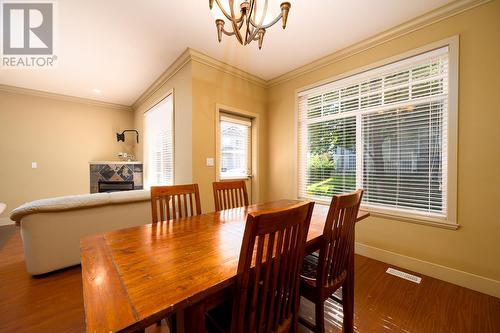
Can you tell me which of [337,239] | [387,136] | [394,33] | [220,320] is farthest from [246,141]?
[220,320]

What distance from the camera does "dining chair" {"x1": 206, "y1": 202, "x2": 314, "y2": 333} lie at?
2.39 feet

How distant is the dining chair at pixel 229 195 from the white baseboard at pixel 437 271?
1.74 metres

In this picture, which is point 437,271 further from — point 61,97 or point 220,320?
point 61,97

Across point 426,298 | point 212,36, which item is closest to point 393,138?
point 426,298

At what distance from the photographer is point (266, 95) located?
3.75 meters

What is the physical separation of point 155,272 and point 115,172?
4776 millimetres

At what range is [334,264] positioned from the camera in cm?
123

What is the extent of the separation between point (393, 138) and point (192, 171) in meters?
2.56

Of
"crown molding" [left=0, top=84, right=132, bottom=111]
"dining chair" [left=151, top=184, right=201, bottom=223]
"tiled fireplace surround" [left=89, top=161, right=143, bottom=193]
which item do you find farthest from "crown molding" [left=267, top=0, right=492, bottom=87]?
"crown molding" [left=0, top=84, right=132, bottom=111]

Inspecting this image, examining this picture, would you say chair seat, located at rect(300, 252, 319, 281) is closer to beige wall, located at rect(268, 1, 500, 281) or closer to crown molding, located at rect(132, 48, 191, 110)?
beige wall, located at rect(268, 1, 500, 281)

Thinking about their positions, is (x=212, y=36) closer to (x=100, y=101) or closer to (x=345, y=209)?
(x=345, y=209)

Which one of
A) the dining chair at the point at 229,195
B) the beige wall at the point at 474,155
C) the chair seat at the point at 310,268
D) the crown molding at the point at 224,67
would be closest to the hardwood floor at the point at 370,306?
the beige wall at the point at 474,155

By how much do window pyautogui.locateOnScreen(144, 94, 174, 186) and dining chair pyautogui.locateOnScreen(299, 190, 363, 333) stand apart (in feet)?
9.24

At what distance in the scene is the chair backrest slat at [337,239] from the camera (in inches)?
42.5
